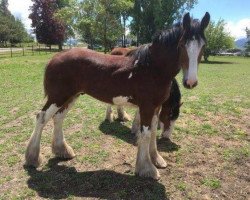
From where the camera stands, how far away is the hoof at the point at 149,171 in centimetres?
548

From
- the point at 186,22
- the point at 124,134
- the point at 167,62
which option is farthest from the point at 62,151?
the point at 186,22

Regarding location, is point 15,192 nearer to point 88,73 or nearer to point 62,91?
point 62,91

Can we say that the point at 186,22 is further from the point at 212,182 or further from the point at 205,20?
the point at 212,182

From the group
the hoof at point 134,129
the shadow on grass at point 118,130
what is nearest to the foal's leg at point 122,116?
the shadow on grass at point 118,130

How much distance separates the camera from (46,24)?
47750 millimetres

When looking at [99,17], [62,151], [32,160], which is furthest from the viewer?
[99,17]

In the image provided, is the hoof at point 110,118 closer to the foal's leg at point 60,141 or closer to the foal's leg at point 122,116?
the foal's leg at point 122,116

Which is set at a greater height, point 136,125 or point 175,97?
point 175,97

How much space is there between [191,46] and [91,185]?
2635 mm

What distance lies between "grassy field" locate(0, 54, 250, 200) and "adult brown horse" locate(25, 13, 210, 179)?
39 centimetres

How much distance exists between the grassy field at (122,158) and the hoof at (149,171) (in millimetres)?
116

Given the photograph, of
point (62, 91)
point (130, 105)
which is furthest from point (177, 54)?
point (62, 91)

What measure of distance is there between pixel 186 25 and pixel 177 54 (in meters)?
0.58

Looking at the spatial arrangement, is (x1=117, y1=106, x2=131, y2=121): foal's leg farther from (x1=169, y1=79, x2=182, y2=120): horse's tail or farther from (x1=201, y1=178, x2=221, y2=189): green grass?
(x1=201, y1=178, x2=221, y2=189): green grass
